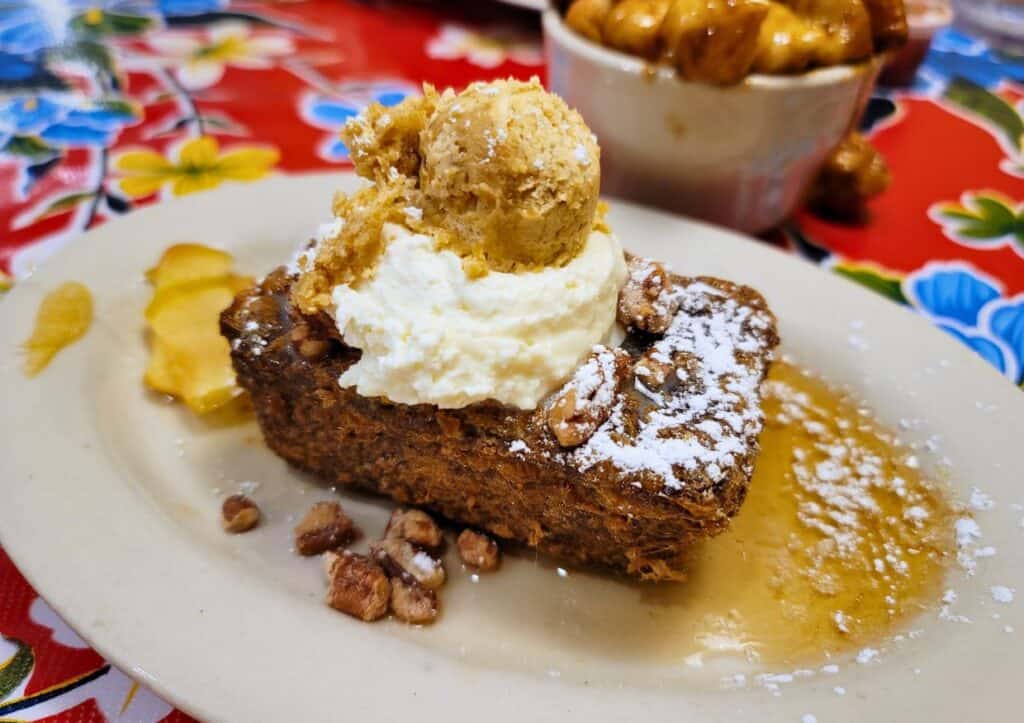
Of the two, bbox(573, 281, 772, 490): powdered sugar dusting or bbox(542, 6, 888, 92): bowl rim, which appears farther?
bbox(542, 6, 888, 92): bowl rim

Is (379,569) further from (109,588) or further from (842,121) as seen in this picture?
(842,121)

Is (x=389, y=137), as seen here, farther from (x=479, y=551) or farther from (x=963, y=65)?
(x=963, y=65)

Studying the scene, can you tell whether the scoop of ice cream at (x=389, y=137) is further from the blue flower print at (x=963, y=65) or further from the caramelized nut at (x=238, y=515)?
the blue flower print at (x=963, y=65)

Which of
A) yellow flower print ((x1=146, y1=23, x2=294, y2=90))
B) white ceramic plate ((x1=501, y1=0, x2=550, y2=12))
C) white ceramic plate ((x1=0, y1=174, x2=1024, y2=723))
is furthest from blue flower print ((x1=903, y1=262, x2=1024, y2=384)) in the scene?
yellow flower print ((x1=146, y1=23, x2=294, y2=90))

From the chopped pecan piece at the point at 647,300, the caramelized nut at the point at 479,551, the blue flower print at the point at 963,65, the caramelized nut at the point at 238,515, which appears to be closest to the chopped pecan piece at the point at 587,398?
the chopped pecan piece at the point at 647,300

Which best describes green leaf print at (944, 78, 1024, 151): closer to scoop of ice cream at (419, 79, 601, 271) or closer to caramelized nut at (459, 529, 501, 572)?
scoop of ice cream at (419, 79, 601, 271)

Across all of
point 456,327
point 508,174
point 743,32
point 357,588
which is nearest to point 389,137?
point 508,174
